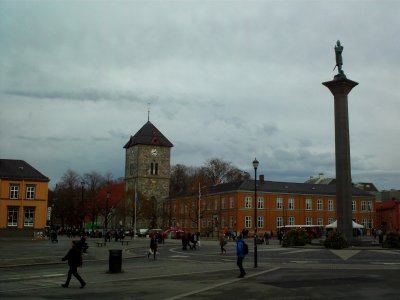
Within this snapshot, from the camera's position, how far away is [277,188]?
104875 millimetres

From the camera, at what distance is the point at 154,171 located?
128 metres

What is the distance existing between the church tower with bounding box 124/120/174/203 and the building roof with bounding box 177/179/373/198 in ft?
73.4

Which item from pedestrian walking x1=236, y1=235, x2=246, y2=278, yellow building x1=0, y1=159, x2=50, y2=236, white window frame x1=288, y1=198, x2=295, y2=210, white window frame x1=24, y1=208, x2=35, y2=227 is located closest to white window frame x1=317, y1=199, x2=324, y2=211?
white window frame x1=288, y1=198, x2=295, y2=210

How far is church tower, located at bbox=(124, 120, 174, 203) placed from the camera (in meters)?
126

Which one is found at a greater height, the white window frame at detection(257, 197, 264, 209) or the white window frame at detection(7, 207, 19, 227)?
the white window frame at detection(257, 197, 264, 209)

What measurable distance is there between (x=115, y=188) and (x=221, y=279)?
105 meters

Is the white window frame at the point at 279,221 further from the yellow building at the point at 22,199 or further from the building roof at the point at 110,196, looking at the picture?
the yellow building at the point at 22,199

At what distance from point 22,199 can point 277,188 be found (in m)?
50.9

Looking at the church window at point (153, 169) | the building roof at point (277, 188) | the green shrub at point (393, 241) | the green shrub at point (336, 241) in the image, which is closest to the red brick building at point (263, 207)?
the building roof at point (277, 188)

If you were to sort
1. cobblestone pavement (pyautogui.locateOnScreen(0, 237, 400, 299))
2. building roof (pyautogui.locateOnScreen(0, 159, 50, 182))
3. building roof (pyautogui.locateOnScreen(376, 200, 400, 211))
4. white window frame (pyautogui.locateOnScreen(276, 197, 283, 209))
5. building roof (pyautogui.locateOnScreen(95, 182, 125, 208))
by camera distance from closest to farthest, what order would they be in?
1. cobblestone pavement (pyautogui.locateOnScreen(0, 237, 400, 299))
2. building roof (pyautogui.locateOnScreen(0, 159, 50, 182))
3. white window frame (pyautogui.locateOnScreen(276, 197, 283, 209))
4. building roof (pyautogui.locateOnScreen(95, 182, 125, 208))
5. building roof (pyautogui.locateOnScreen(376, 200, 400, 211))

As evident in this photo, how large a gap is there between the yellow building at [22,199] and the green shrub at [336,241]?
4815 cm

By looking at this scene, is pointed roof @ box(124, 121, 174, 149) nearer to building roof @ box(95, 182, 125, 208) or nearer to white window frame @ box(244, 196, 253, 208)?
building roof @ box(95, 182, 125, 208)

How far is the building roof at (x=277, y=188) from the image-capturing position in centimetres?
9975

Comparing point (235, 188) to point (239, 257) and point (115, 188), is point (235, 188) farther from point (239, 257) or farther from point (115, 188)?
point (239, 257)
